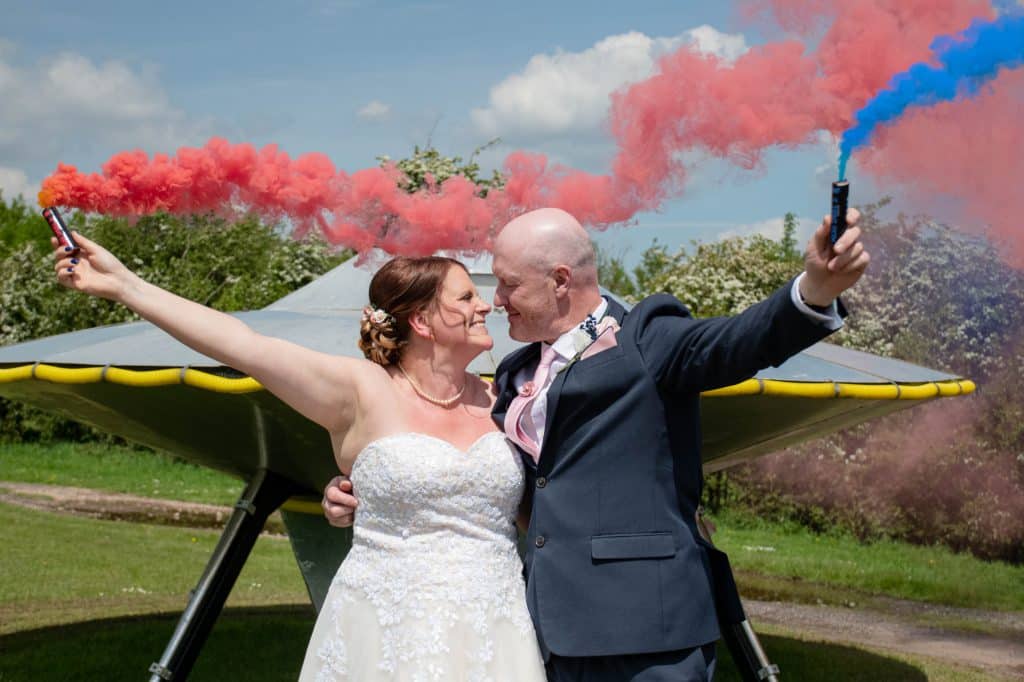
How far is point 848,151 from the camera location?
2.83m

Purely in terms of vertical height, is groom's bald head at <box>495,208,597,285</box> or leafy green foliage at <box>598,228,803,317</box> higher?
groom's bald head at <box>495,208,597,285</box>

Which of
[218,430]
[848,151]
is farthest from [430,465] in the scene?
[218,430]

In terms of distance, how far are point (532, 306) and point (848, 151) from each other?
899mm

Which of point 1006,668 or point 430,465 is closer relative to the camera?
point 430,465

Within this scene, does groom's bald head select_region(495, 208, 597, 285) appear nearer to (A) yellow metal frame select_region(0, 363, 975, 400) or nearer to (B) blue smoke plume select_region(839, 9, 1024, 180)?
(B) blue smoke plume select_region(839, 9, 1024, 180)

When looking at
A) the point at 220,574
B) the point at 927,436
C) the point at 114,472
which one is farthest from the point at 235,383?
the point at 114,472

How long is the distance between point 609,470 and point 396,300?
34.3 inches

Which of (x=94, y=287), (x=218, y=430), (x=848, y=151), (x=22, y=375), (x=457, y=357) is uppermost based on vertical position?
(x=848, y=151)

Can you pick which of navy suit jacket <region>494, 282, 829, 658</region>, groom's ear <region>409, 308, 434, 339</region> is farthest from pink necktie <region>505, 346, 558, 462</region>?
groom's ear <region>409, 308, 434, 339</region>

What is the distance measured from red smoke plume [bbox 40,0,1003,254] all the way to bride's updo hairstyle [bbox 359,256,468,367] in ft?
4.99

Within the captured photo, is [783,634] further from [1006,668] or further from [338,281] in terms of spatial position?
[338,281]

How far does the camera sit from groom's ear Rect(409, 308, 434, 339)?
3529mm

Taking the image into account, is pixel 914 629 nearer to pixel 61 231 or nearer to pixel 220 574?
pixel 220 574

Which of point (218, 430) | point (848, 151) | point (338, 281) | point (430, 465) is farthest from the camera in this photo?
point (338, 281)
